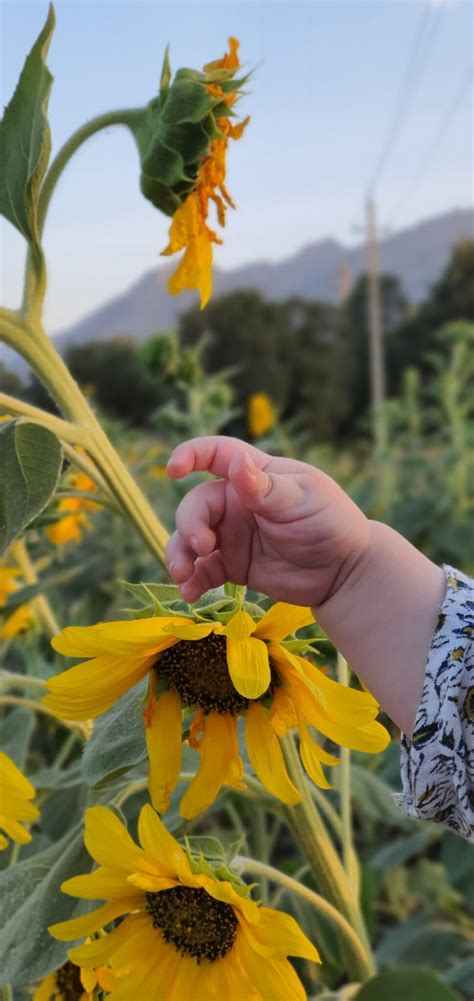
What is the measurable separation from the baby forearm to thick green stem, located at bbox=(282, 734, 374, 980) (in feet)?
0.18

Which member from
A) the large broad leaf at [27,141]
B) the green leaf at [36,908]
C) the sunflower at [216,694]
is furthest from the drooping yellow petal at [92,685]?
the large broad leaf at [27,141]

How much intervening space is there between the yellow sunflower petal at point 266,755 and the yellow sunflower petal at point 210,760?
1cm

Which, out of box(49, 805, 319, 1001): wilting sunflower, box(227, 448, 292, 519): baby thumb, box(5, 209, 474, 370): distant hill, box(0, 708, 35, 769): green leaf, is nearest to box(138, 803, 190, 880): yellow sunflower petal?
box(49, 805, 319, 1001): wilting sunflower

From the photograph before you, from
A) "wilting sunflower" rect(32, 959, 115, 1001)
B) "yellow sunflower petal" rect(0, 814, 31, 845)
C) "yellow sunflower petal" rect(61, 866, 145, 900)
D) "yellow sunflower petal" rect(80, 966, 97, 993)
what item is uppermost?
"yellow sunflower petal" rect(61, 866, 145, 900)

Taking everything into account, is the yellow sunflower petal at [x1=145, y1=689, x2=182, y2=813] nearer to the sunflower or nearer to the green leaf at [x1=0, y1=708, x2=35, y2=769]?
the sunflower

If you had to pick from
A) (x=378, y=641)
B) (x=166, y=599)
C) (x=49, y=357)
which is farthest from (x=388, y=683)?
(x=49, y=357)

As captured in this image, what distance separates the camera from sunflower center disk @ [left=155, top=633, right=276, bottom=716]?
42cm

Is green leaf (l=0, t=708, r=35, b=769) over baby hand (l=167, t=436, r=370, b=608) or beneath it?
beneath

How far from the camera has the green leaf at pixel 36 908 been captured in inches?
18.1

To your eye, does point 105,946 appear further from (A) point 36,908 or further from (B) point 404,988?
(B) point 404,988

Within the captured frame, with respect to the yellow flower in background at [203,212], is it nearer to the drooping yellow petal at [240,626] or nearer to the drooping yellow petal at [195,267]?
the drooping yellow petal at [195,267]

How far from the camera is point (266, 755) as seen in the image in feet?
1.42

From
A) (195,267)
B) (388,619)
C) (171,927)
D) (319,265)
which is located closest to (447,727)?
(388,619)

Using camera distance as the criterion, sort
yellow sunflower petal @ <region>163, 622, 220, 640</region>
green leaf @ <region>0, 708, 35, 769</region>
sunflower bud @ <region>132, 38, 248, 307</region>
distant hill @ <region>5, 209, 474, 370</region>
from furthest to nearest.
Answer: distant hill @ <region>5, 209, 474, 370</region> < green leaf @ <region>0, 708, 35, 769</region> < sunflower bud @ <region>132, 38, 248, 307</region> < yellow sunflower petal @ <region>163, 622, 220, 640</region>
